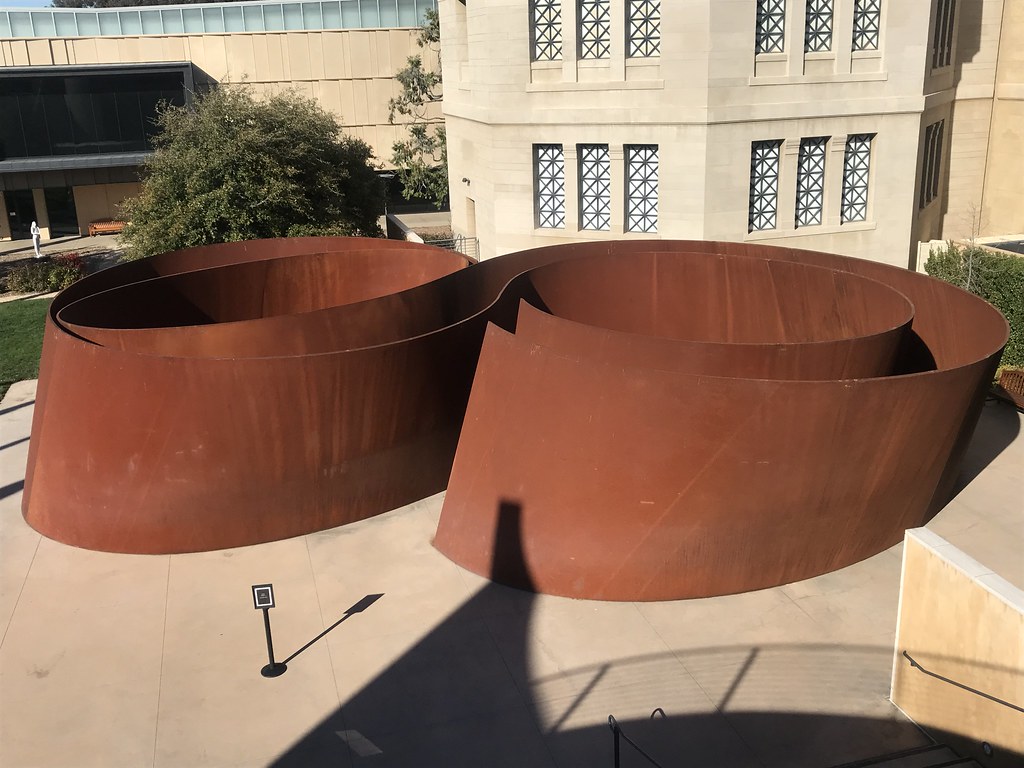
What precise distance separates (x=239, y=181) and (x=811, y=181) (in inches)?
618

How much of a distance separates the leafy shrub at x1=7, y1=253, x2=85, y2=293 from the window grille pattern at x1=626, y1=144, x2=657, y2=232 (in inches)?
800

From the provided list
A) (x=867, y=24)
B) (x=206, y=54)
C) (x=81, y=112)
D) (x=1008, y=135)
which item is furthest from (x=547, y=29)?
(x=206, y=54)

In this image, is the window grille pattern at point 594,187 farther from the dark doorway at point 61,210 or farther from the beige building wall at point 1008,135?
the dark doorway at point 61,210

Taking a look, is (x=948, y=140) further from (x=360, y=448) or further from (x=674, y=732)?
(x=674, y=732)

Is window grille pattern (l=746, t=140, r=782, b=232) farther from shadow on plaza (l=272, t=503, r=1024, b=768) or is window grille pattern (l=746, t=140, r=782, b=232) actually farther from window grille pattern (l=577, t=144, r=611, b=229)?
shadow on plaza (l=272, t=503, r=1024, b=768)

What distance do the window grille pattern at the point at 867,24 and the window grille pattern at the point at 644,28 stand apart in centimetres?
490

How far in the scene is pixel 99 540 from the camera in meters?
14.1

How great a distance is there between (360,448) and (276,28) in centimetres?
3613

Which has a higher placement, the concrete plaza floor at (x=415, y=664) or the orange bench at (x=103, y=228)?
the orange bench at (x=103, y=228)

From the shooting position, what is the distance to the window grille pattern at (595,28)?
22969 mm

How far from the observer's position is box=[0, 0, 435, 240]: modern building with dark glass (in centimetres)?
4309

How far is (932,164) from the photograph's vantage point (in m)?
28.1

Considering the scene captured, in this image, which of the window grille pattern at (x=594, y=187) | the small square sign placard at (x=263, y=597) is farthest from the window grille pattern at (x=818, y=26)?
the small square sign placard at (x=263, y=597)

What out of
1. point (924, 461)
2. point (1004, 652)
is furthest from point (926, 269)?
point (1004, 652)
